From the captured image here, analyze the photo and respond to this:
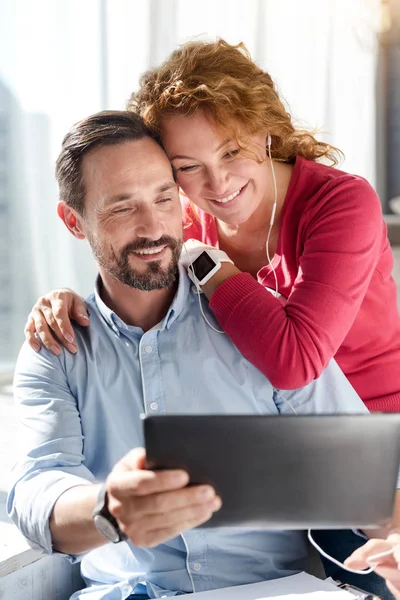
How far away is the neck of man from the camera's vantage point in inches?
58.4

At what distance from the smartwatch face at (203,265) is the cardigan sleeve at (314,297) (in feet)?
0.22

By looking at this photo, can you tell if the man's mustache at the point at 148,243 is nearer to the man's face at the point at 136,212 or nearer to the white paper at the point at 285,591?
the man's face at the point at 136,212

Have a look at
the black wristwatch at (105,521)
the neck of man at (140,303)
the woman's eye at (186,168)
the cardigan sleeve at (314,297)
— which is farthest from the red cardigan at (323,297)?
the black wristwatch at (105,521)

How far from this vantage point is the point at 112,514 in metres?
1.05

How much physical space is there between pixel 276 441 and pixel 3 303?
132cm

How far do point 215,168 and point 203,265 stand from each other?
0.62 feet

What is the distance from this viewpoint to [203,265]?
1.54 m

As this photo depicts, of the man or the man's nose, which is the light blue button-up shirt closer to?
the man

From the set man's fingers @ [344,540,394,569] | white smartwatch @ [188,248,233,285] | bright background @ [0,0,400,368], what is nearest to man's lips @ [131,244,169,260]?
white smartwatch @ [188,248,233,285]

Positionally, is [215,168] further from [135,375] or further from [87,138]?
[135,375]

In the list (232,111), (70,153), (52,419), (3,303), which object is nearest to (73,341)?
(52,419)

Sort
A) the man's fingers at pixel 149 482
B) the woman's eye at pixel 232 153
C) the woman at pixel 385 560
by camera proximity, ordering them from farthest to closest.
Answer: the woman's eye at pixel 232 153, the woman at pixel 385 560, the man's fingers at pixel 149 482

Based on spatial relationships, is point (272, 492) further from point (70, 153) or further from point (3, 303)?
point (3, 303)

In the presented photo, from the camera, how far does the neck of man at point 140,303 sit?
1.48 m
